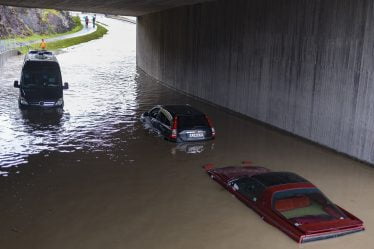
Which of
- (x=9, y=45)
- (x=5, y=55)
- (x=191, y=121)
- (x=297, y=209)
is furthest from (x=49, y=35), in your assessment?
(x=297, y=209)

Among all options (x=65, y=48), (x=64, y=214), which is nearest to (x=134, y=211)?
(x=64, y=214)

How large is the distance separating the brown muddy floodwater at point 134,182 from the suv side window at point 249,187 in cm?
35

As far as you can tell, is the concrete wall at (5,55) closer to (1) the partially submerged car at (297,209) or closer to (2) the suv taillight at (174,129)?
(2) the suv taillight at (174,129)

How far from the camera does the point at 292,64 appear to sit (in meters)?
17.4

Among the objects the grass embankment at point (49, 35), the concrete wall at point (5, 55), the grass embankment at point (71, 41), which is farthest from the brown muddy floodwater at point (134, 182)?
the grass embankment at point (49, 35)

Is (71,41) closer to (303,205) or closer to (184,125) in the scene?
(184,125)

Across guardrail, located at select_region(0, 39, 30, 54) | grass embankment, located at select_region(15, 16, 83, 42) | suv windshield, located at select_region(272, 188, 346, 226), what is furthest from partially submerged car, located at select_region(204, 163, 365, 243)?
grass embankment, located at select_region(15, 16, 83, 42)

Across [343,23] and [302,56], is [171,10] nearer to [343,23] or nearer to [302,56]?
[302,56]

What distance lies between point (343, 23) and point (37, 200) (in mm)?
11056

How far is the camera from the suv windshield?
344 inches

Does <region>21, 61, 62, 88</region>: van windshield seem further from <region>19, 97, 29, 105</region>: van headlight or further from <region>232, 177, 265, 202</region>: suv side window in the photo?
<region>232, 177, 265, 202</region>: suv side window

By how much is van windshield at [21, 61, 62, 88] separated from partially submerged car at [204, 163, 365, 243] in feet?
46.6

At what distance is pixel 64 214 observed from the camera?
383 inches

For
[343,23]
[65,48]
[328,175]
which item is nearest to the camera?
[328,175]
